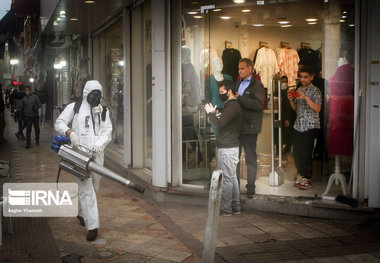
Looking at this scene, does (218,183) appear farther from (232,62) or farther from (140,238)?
(232,62)

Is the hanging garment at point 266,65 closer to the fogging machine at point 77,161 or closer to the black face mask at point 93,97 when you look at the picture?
the black face mask at point 93,97

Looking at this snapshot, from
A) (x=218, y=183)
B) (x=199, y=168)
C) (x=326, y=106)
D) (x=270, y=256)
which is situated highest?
(x=326, y=106)

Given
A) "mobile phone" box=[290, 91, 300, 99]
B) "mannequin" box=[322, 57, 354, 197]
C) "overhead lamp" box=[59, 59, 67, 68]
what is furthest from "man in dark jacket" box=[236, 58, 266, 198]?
"overhead lamp" box=[59, 59, 67, 68]

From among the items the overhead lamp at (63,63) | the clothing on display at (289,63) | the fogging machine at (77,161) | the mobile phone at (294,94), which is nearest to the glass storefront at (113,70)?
the clothing on display at (289,63)

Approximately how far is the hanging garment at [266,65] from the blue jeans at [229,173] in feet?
9.51

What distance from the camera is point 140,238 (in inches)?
247

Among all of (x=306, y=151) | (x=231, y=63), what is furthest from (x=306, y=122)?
(x=231, y=63)

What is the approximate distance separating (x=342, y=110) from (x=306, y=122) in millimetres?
1012

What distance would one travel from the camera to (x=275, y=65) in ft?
32.1

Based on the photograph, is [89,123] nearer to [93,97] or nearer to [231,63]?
[93,97]

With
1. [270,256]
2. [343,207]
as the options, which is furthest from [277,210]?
[270,256]

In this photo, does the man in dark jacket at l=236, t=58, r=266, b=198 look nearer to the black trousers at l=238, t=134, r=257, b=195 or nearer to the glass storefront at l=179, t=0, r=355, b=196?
the black trousers at l=238, t=134, r=257, b=195

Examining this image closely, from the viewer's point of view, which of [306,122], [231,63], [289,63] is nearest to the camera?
[306,122]

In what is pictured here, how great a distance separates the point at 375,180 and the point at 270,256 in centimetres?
225
